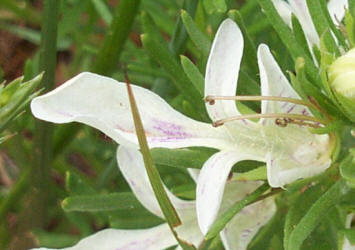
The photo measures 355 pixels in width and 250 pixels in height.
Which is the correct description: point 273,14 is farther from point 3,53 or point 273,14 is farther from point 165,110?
point 3,53

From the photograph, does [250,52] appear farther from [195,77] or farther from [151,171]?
[151,171]

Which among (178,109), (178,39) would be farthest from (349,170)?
(178,109)

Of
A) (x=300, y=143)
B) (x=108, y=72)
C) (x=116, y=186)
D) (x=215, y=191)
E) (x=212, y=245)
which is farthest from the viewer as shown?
(x=116, y=186)

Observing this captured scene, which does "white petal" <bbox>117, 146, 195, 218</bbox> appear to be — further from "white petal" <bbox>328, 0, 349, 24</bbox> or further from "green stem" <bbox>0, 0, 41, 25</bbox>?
"green stem" <bbox>0, 0, 41, 25</bbox>

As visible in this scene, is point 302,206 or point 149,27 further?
point 149,27

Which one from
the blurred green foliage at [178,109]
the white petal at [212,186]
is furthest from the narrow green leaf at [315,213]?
the white petal at [212,186]

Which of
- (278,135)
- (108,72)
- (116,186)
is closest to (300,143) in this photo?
(278,135)
